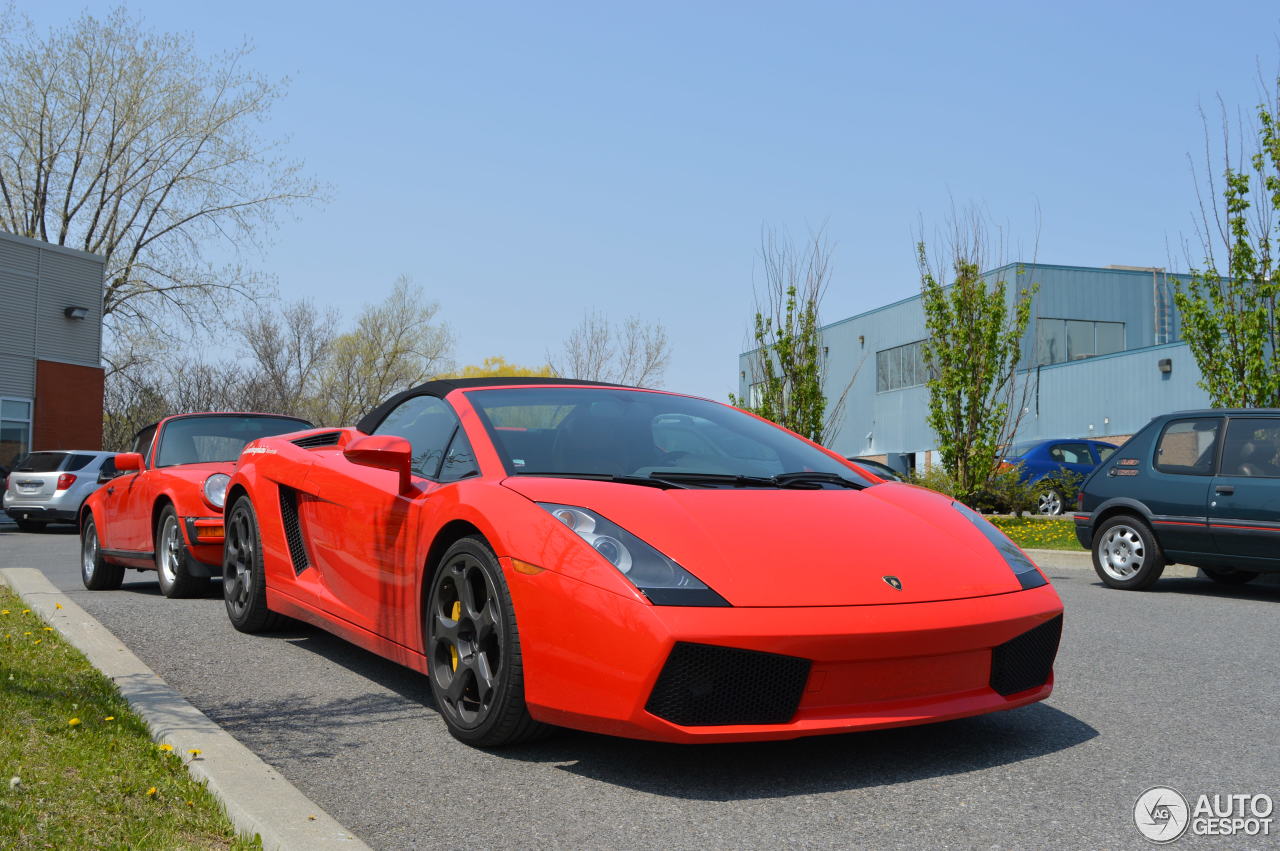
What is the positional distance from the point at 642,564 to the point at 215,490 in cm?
530

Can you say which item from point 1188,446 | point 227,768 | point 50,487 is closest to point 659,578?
point 227,768

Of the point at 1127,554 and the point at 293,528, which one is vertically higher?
the point at 293,528

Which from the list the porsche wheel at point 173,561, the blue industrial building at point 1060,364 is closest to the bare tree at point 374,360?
the blue industrial building at point 1060,364

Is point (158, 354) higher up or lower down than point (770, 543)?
higher up

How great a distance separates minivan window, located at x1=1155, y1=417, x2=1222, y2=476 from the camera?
9.83 meters

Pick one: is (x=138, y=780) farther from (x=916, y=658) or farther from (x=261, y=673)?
(x=916, y=658)

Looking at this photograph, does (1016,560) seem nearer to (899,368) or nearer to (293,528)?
(293,528)

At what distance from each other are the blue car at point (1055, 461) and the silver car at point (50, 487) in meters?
16.9

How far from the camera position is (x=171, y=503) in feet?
27.4

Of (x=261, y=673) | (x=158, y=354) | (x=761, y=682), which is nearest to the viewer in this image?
(x=761, y=682)

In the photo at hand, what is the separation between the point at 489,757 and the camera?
3996mm

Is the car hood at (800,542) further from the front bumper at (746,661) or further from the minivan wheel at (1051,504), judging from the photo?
the minivan wheel at (1051,504)

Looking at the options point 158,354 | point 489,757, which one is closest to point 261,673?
point 489,757

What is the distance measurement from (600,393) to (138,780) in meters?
2.37
